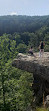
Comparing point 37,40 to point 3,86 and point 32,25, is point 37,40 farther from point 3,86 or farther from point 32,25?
point 3,86

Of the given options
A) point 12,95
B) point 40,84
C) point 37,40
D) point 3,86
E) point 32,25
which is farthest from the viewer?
point 32,25

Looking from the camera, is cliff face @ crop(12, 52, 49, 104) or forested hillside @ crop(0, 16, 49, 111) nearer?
cliff face @ crop(12, 52, 49, 104)

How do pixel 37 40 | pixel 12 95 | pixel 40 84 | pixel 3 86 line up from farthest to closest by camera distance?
pixel 37 40 → pixel 40 84 → pixel 12 95 → pixel 3 86

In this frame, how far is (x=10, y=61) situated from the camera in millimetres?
12320

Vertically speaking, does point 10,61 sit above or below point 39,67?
above

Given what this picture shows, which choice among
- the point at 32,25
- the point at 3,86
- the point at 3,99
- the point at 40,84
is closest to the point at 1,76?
the point at 3,86

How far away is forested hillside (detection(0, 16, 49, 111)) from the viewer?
10867 millimetres

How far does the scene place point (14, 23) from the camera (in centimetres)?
12950

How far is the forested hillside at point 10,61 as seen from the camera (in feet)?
35.7

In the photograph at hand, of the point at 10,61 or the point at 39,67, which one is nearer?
the point at 39,67

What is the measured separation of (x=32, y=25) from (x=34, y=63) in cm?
11681

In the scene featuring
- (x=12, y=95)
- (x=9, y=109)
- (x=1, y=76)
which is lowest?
(x=9, y=109)

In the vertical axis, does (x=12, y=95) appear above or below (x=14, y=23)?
below

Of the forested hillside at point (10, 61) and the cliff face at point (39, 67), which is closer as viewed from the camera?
the cliff face at point (39, 67)
